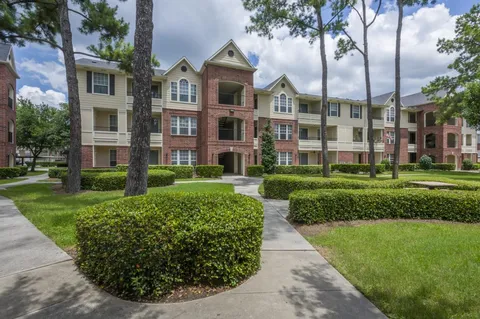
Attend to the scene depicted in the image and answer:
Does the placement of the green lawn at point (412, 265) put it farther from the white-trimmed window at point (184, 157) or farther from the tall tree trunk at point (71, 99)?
the white-trimmed window at point (184, 157)

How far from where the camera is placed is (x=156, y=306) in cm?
271

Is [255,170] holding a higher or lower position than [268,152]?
lower

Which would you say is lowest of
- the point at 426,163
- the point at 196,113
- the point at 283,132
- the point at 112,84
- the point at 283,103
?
the point at 426,163

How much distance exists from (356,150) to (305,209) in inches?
1052

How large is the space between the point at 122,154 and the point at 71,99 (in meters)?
9.57

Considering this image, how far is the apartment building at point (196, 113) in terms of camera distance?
63.3 feet

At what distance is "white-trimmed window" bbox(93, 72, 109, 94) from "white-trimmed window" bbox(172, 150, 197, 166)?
807 centimetres

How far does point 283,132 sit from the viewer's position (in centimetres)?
2545

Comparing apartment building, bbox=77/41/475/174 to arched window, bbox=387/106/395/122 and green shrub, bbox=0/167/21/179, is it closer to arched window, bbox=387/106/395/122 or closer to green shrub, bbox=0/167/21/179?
green shrub, bbox=0/167/21/179

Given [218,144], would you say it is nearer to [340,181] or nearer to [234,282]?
[340,181]

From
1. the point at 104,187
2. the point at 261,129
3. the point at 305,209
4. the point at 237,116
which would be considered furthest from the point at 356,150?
the point at 104,187

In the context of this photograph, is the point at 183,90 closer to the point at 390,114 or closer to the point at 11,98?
the point at 11,98

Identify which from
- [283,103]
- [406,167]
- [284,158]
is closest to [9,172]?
[284,158]

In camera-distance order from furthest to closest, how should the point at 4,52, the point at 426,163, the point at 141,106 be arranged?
the point at 426,163 → the point at 4,52 → the point at 141,106
